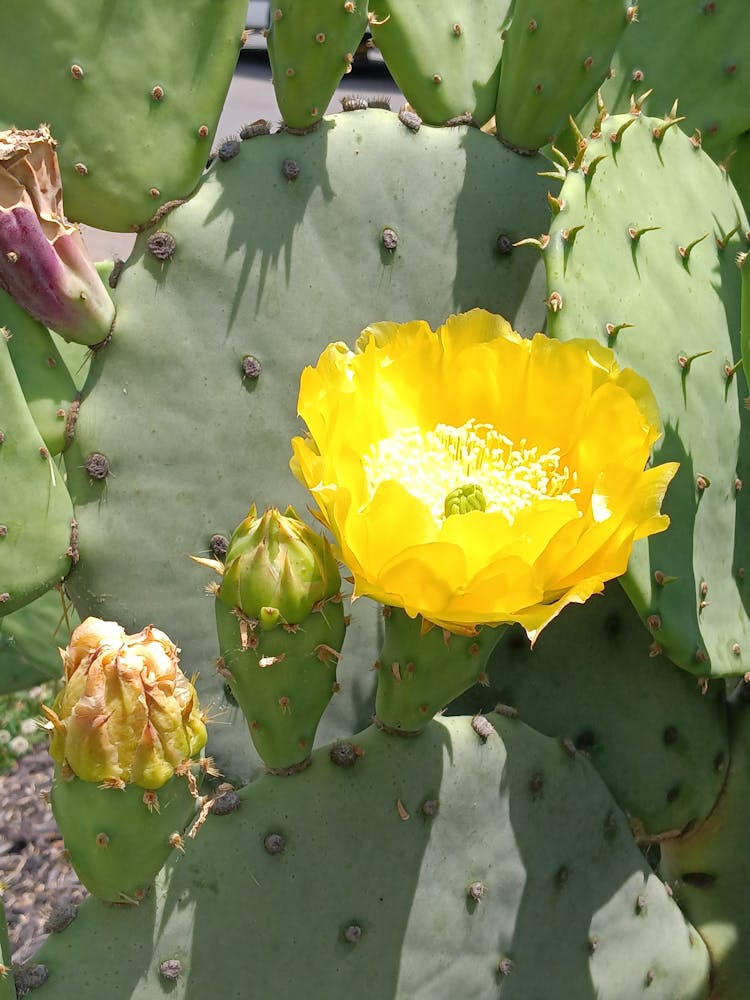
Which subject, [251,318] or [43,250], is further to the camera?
[251,318]

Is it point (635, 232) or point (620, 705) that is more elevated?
point (635, 232)

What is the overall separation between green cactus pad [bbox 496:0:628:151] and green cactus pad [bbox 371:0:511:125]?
3cm

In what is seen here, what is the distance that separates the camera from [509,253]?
4.09 ft

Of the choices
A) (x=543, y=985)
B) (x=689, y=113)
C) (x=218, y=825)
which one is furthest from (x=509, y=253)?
(x=543, y=985)

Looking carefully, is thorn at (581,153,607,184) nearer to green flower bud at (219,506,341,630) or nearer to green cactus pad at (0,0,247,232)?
green cactus pad at (0,0,247,232)

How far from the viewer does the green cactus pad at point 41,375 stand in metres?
1.03

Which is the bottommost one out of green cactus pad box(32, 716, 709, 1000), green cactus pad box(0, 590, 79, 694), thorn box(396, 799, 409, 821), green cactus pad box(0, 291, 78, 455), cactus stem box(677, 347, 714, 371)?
green cactus pad box(0, 590, 79, 694)

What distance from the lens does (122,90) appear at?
1082mm

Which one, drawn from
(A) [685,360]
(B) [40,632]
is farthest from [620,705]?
(B) [40,632]

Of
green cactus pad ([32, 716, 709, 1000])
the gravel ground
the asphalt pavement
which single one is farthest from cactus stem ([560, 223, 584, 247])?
the asphalt pavement

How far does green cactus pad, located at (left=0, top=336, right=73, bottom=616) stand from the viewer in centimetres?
98

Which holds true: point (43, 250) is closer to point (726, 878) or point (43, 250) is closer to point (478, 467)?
point (478, 467)

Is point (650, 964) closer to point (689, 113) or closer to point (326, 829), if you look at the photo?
point (326, 829)

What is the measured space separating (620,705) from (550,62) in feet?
2.30
